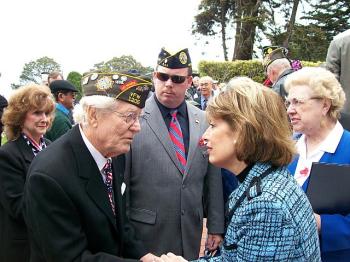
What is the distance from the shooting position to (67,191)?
2.15 m

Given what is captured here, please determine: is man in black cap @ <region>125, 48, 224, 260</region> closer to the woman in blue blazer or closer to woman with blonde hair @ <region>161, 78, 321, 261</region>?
the woman in blue blazer

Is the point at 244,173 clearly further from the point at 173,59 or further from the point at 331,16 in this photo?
the point at 331,16

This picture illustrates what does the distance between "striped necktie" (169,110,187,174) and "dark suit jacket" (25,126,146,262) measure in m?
0.92

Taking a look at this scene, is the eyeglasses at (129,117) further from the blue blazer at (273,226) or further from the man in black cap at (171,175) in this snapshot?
the blue blazer at (273,226)

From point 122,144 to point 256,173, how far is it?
33.9 inches

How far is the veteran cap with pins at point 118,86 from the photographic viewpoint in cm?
244

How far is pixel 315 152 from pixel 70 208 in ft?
5.52

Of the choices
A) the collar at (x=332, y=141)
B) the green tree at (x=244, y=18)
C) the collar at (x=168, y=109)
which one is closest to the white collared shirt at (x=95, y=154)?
the collar at (x=168, y=109)

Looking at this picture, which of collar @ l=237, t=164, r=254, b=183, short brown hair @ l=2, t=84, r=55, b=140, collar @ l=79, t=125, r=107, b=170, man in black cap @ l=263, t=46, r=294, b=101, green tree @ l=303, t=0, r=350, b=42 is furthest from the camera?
green tree @ l=303, t=0, r=350, b=42

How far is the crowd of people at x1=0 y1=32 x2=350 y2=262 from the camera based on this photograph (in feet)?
6.31

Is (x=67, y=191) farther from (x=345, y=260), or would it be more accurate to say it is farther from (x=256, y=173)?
(x=345, y=260)

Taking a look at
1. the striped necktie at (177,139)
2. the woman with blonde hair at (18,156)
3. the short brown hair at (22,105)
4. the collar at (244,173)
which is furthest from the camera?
the short brown hair at (22,105)

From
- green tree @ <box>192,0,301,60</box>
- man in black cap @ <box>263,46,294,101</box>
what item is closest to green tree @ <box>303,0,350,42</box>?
green tree @ <box>192,0,301,60</box>

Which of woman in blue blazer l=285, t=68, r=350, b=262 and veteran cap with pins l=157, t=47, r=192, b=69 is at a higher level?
veteran cap with pins l=157, t=47, r=192, b=69
